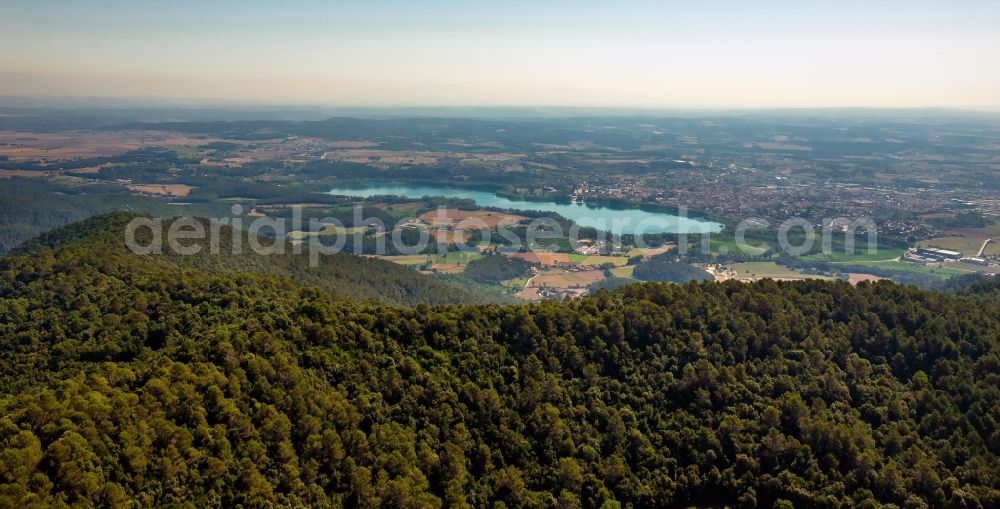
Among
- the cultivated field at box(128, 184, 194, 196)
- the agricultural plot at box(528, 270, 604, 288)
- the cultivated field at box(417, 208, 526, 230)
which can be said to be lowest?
the agricultural plot at box(528, 270, 604, 288)

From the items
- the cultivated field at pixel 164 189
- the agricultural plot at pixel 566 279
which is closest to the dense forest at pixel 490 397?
the agricultural plot at pixel 566 279

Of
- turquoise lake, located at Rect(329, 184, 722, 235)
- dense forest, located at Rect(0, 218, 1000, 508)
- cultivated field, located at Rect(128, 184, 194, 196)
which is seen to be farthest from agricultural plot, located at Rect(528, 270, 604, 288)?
cultivated field, located at Rect(128, 184, 194, 196)

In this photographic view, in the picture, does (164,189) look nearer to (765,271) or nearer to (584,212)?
(584,212)

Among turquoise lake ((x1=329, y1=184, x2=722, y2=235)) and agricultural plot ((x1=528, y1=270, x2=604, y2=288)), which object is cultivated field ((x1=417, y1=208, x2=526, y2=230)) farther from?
agricultural plot ((x1=528, y1=270, x2=604, y2=288))

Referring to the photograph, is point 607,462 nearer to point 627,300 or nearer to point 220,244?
point 627,300

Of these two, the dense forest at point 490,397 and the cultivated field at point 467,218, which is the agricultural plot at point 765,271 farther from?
the cultivated field at point 467,218

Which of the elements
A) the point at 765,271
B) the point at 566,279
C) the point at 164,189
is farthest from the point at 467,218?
the point at 164,189
